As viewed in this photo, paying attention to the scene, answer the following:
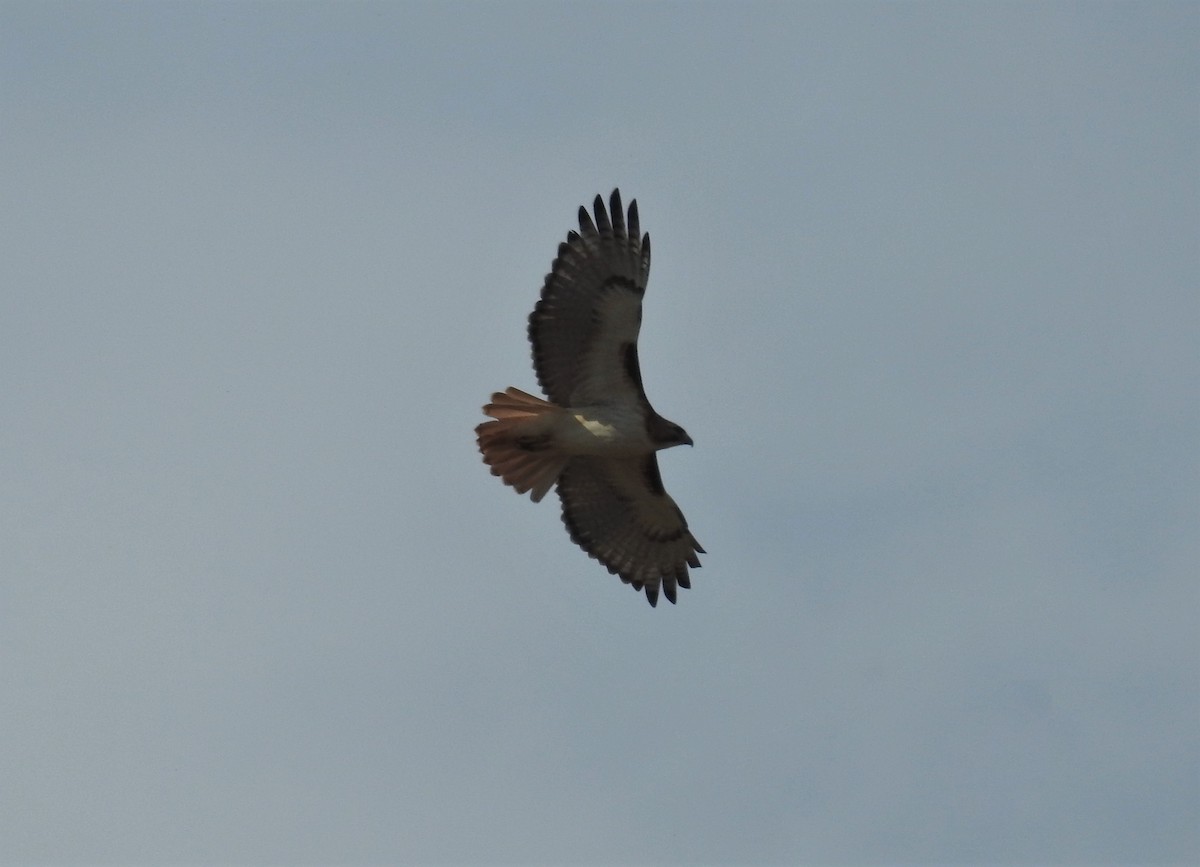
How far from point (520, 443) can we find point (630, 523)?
7.06 ft

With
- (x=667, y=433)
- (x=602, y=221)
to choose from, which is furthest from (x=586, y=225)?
(x=667, y=433)

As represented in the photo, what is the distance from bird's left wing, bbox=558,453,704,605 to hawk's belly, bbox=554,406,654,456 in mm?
807

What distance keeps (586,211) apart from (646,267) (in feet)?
2.73

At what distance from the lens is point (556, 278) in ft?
61.0

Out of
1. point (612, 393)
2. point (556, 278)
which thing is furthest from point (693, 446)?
point (556, 278)

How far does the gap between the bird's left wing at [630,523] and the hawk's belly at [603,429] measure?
0.81 m

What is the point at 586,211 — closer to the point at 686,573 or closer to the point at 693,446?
the point at 693,446

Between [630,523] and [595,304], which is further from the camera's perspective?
[630,523]

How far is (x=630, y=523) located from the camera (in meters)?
20.6

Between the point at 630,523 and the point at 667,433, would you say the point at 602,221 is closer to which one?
the point at 667,433

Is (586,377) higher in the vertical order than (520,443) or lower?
higher

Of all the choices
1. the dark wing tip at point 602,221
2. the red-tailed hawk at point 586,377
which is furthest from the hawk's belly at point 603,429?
the dark wing tip at point 602,221

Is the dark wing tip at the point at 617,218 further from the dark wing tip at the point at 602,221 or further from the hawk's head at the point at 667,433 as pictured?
the hawk's head at the point at 667,433

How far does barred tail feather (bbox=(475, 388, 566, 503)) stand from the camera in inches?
739
